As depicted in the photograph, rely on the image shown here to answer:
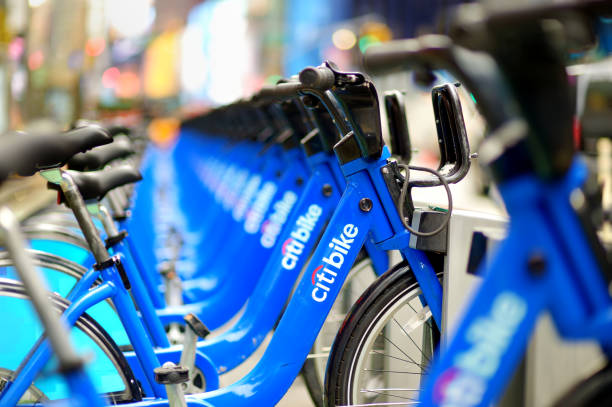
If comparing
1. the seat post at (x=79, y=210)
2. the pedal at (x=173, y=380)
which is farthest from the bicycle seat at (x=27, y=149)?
the pedal at (x=173, y=380)

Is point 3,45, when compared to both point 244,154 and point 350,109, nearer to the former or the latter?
point 244,154

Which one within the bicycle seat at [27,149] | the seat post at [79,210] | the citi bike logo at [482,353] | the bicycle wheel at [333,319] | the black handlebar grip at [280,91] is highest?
the black handlebar grip at [280,91]

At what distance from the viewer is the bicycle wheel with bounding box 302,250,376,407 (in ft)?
8.01

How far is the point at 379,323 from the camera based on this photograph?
1.85 metres

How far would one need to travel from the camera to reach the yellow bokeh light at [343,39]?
13.4 meters

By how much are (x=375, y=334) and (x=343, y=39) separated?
12.2 m

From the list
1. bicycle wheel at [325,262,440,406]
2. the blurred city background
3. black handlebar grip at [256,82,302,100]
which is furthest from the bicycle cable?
the blurred city background

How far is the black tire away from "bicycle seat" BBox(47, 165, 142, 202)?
138cm

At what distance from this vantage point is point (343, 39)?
13547 mm

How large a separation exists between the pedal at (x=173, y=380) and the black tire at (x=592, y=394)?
102 cm

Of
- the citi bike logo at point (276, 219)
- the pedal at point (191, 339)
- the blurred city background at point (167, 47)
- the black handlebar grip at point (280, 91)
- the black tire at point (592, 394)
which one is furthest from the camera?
the blurred city background at point (167, 47)

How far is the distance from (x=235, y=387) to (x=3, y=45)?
15.4ft

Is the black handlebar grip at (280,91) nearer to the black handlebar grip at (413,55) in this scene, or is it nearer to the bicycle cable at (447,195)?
the bicycle cable at (447,195)

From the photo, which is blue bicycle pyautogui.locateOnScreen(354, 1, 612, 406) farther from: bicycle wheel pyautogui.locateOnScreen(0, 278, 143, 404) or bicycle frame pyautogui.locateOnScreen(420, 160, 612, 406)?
bicycle wheel pyautogui.locateOnScreen(0, 278, 143, 404)
